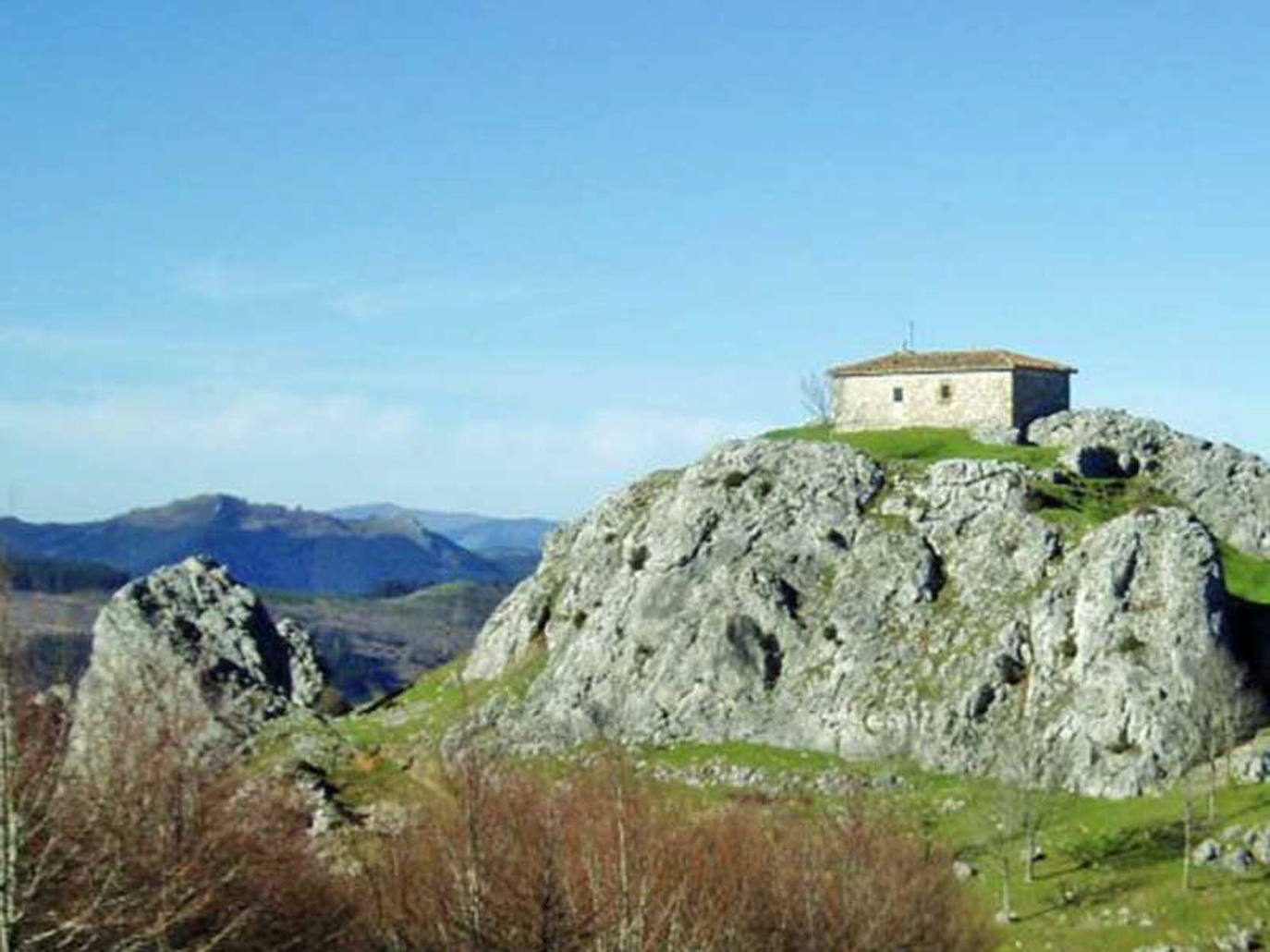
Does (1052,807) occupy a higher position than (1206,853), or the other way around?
(1052,807)

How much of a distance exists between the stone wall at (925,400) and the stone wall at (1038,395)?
3.11 feet

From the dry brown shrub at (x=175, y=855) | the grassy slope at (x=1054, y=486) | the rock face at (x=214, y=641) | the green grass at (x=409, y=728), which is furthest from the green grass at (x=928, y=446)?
the dry brown shrub at (x=175, y=855)

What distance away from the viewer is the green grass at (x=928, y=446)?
108m

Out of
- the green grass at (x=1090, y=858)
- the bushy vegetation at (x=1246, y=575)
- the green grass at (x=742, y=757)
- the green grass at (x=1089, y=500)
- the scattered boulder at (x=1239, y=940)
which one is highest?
the green grass at (x=1089, y=500)

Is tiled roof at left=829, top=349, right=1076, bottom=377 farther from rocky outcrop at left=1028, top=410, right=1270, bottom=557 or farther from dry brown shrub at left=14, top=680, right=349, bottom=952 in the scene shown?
dry brown shrub at left=14, top=680, right=349, bottom=952

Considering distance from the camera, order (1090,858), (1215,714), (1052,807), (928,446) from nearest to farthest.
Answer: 1. (1090,858)
2. (1052,807)
3. (1215,714)
4. (928,446)

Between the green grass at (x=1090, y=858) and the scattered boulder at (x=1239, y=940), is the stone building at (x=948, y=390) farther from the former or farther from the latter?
the scattered boulder at (x=1239, y=940)

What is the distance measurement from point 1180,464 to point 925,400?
1689 centimetres

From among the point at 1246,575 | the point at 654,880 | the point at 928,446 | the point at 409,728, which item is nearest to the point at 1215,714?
the point at 1246,575

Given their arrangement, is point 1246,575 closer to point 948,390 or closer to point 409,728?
point 948,390

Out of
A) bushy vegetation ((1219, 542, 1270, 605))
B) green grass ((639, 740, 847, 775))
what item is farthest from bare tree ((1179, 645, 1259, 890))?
green grass ((639, 740, 847, 775))

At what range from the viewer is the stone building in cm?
11512

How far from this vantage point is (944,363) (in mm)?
116688

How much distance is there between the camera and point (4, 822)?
2314 cm
